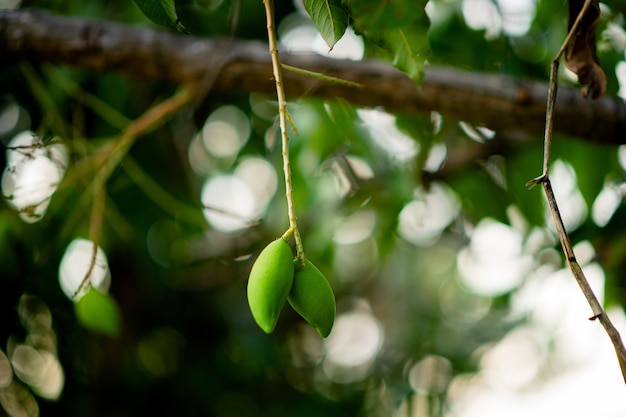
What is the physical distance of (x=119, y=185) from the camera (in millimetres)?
1514

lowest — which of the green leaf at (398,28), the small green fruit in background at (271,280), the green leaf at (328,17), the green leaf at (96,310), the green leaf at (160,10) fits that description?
the green leaf at (96,310)

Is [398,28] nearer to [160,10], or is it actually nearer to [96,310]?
[160,10]

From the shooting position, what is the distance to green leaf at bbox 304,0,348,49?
1.60 feet

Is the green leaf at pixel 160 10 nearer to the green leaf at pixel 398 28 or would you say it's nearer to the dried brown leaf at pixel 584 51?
the green leaf at pixel 398 28

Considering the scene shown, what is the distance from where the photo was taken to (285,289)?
1.51 ft

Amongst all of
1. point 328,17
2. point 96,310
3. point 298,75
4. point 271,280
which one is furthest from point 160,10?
point 96,310

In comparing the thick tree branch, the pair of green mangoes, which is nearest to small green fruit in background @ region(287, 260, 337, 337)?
the pair of green mangoes

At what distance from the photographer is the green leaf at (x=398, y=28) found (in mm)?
431

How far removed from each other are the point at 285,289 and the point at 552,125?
0.25 m

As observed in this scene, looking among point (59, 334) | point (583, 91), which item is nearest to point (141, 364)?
point (59, 334)

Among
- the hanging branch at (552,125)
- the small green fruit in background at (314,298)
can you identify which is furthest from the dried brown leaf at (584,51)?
the small green fruit in background at (314,298)

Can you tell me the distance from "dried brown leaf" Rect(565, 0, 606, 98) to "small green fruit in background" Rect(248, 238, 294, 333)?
14.7 inches

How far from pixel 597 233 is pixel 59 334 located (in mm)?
1407

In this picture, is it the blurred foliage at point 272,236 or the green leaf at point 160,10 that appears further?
the blurred foliage at point 272,236
